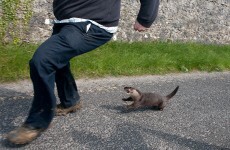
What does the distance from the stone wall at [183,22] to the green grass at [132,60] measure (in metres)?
0.34

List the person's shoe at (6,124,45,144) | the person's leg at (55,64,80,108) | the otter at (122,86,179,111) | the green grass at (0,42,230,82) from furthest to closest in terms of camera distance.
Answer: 1. the green grass at (0,42,230,82)
2. the otter at (122,86,179,111)
3. the person's leg at (55,64,80,108)
4. the person's shoe at (6,124,45,144)

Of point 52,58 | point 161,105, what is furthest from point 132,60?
point 52,58

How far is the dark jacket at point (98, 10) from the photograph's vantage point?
367 centimetres

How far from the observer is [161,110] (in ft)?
16.3

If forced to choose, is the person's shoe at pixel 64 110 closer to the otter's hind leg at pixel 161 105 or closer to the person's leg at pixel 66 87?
the person's leg at pixel 66 87

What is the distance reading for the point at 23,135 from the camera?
3652 millimetres

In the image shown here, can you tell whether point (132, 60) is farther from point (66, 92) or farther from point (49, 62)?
point (49, 62)

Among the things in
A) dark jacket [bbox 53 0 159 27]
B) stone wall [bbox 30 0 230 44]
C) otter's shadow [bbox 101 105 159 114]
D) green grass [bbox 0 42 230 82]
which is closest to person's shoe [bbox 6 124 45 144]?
dark jacket [bbox 53 0 159 27]

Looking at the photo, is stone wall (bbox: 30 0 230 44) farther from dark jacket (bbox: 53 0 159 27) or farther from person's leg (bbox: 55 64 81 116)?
dark jacket (bbox: 53 0 159 27)

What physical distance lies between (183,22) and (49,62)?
20.0 ft

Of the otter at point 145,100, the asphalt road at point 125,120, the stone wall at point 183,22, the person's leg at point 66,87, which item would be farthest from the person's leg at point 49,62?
the stone wall at point 183,22

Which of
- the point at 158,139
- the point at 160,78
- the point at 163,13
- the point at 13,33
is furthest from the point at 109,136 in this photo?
the point at 163,13

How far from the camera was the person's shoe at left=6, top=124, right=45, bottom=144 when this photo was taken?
3.65 m

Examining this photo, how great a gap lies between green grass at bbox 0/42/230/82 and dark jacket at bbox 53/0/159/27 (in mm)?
2244
